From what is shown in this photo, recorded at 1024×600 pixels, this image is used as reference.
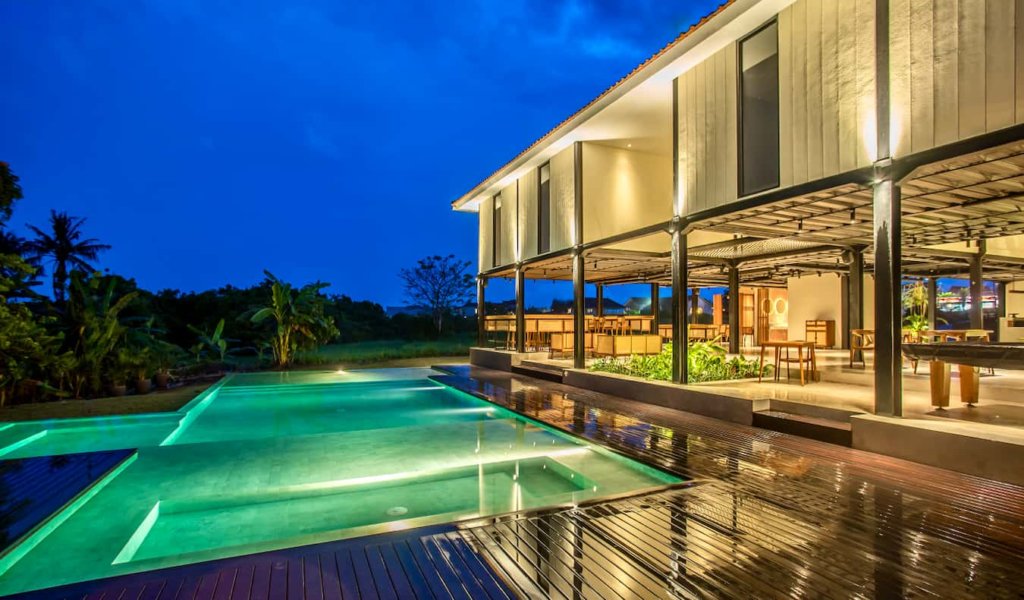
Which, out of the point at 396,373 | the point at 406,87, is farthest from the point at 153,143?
the point at 396,373

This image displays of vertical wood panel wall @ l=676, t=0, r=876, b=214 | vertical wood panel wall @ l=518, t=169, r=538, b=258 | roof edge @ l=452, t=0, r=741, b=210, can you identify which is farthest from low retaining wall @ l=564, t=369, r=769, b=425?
roof edge @ l=452, t=0, r=741, b=210

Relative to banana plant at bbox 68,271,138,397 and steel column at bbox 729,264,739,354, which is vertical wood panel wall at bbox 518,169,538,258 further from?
banana plant at bbox 68,271,138,397

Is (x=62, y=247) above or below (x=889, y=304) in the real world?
above

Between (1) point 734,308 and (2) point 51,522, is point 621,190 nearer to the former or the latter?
(1) point 734,308

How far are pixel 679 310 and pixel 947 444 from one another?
3.88 meters

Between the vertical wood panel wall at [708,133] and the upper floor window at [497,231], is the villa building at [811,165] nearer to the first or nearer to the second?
the vertical wood panel wall at [708,133]

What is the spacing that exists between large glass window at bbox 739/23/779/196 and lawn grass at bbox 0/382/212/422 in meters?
9.50

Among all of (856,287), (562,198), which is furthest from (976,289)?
(562,198)

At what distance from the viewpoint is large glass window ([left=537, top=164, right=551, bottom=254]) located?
1192 centimetres

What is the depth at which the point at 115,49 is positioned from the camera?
305 ft

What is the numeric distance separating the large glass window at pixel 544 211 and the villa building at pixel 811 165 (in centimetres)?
5

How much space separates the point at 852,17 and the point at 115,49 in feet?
414

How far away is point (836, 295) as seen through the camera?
15.6 m

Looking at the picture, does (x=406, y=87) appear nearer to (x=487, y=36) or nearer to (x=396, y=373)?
(x=487, y=36)
